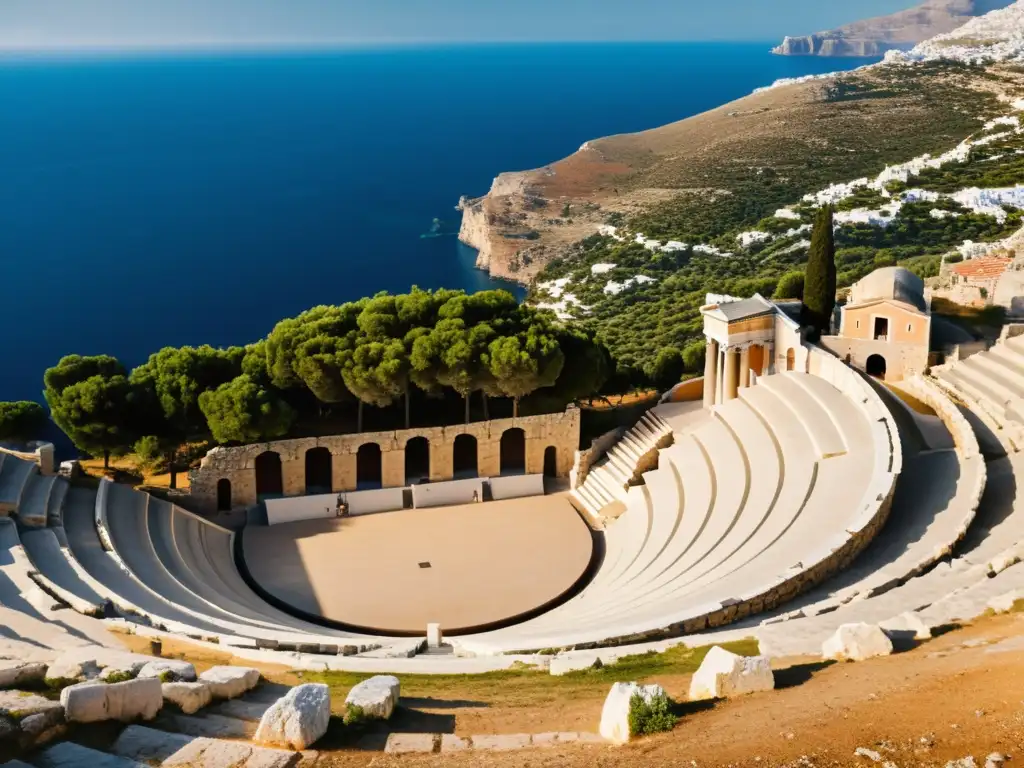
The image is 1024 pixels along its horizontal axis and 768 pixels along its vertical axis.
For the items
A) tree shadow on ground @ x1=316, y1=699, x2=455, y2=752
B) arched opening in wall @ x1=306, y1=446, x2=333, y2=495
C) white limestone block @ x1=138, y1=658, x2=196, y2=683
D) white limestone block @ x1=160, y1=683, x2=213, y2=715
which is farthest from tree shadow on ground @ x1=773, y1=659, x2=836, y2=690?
arched opening in wall @ x1=306, y1=446, x2=333, y2=495

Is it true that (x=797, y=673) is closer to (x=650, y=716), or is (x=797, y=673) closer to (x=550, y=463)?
(x=650, y=716)

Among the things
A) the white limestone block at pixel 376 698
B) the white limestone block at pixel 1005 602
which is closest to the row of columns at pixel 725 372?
the white limestone block at pixel 1005 602

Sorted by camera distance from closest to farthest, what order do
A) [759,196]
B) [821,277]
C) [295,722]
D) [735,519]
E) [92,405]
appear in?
[295,722]
[735,519]
[92,405]
[821,277]
[759,196]

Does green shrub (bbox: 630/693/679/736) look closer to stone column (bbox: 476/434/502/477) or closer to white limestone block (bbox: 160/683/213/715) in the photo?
white limestone block (bbox: 160/683/213/715)

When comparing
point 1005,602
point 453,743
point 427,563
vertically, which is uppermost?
point 453,743

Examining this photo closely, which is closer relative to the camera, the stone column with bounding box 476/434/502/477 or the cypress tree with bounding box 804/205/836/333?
the stone column with bounding box 476/434/502/477

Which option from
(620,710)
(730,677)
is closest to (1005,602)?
(730,677)

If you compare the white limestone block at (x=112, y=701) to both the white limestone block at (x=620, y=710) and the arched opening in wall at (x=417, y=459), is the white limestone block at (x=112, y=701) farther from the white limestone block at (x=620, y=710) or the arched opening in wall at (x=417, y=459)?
the arched opening in wall at (x=417, y=459)
